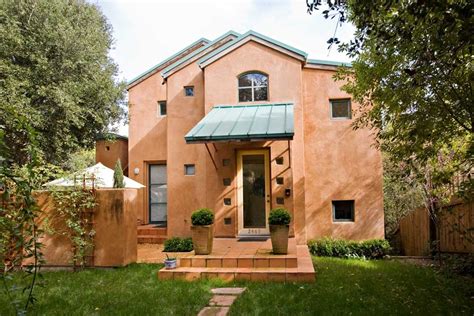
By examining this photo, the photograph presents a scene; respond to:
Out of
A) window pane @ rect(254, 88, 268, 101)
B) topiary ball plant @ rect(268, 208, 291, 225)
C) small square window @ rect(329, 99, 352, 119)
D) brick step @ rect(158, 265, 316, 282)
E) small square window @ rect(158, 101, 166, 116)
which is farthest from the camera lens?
small square window @ rect(158, 101, 166, 116)

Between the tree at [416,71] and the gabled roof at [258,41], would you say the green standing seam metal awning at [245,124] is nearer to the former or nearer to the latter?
the gabled roof at [258,41]

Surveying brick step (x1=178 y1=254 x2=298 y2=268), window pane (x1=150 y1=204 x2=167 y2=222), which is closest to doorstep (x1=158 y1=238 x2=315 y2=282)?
brick step (x1=178 y1=254 x2=298 y2=268)

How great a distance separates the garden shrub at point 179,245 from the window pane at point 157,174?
4.81 m

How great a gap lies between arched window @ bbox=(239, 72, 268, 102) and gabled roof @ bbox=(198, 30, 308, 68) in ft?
3.90

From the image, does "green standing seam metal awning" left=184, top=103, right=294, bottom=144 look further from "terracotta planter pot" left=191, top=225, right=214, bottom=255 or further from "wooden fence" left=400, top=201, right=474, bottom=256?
"wooden fence" left=400, top=201, right=474, bottom=256

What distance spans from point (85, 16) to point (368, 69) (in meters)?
15.0

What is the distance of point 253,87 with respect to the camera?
43.9ft

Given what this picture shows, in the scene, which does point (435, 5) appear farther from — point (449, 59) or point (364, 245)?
point (364, 245)

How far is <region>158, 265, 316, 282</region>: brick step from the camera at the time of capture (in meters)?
8.01

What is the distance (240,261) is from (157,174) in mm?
9018

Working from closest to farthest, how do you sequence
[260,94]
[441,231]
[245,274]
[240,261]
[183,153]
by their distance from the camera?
[245,274]
[240,261]
[441,231]
[260,94]
[183,153]

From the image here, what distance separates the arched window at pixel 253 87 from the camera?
43.5ft

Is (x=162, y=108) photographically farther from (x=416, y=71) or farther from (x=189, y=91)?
(x=416, y=71)

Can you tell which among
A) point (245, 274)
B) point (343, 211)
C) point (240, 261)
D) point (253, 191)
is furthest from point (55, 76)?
point (343, 211)
